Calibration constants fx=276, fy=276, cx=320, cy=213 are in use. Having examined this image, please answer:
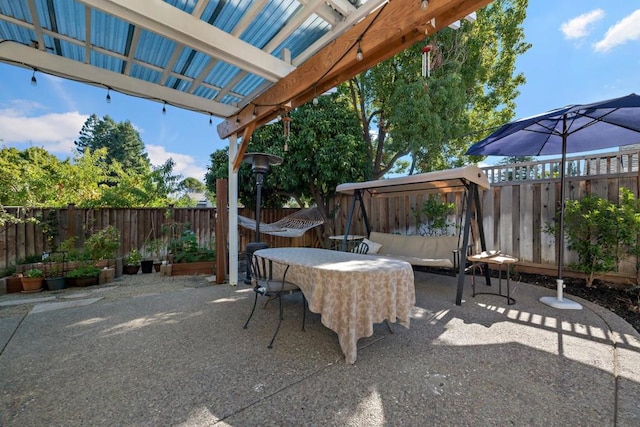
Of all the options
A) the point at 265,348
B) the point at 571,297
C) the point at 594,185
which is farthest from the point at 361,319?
the point at 594,185

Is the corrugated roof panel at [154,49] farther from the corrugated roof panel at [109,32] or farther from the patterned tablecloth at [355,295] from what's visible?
the patterned tablecloth at [355,295]

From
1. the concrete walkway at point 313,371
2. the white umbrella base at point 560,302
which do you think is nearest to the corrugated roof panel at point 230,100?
the concrete walkway at point 313,371

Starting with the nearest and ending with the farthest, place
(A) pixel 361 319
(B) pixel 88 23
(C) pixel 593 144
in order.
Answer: (A) pixel 361 319
(B) pixel 88 23
(C) pixel 593 144

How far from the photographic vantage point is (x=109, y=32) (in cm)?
253

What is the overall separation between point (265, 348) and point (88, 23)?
3.07 m

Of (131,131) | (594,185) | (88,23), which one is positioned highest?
(131,131)

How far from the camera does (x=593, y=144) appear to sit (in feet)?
11.2

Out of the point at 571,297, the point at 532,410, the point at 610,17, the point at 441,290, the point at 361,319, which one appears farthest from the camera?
the point at 610,17

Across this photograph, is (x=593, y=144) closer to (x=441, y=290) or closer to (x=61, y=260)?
(x=441, y=290)

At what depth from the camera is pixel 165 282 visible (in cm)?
428

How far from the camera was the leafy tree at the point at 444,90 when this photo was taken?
16.1ft

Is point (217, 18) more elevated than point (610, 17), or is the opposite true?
point (610, 17)

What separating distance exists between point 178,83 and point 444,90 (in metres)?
4.17

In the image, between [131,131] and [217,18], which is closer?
[217,18]
